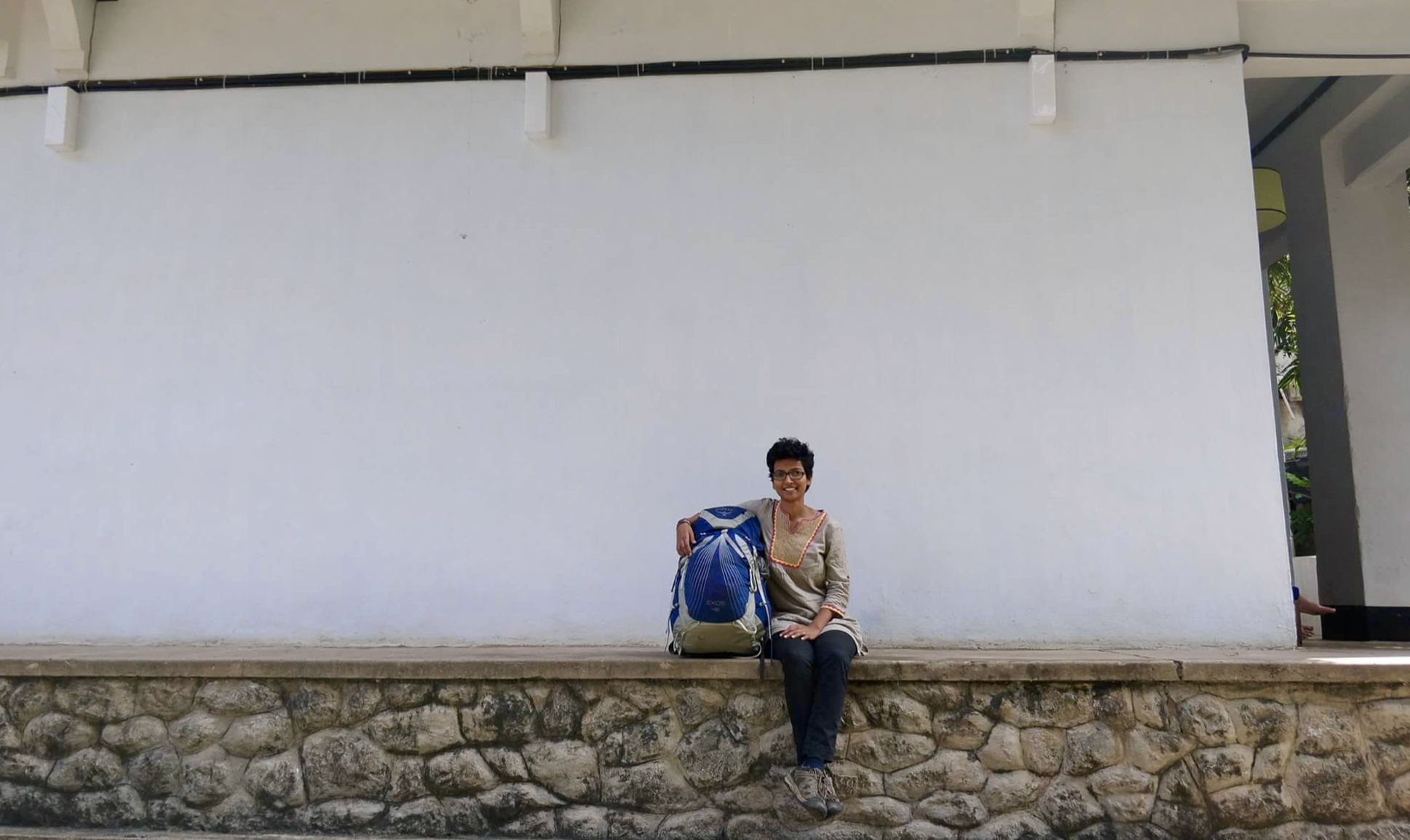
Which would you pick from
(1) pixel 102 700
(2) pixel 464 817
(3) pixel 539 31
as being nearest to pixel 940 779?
(2) pixel 464 817

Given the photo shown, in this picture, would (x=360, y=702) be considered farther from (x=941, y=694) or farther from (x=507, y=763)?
(x=941, y=694)

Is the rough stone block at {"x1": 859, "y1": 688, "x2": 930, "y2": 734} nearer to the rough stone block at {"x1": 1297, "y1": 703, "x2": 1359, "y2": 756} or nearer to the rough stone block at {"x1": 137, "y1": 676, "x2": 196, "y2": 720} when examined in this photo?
the rough stone block at {"x1": 1297, "y1": 703, "x2": 1359, "y2": 756}

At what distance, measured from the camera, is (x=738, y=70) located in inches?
203

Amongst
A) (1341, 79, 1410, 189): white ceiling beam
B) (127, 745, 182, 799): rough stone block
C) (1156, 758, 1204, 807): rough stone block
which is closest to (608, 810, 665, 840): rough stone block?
(127, 745, 182, 799): rough stone block

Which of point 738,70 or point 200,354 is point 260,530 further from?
point 738,70

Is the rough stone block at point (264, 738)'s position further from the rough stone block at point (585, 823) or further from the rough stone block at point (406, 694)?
the rough stone block at point (585, 823)

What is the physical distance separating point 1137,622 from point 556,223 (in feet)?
11.1

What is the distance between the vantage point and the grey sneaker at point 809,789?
11.6 feet

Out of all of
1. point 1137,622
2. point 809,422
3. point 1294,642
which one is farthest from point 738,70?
point 1294,642

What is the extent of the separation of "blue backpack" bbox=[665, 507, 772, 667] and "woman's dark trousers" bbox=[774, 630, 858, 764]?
163 millimetres

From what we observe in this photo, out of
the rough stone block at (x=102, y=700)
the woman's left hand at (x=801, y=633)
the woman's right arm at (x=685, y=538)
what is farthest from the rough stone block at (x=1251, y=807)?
the rough stone block at (x=102, y=700)

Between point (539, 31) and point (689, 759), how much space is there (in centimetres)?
364

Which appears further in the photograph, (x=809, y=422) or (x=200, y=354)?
(x=200, y=354)

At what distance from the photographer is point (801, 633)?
3.79 m
